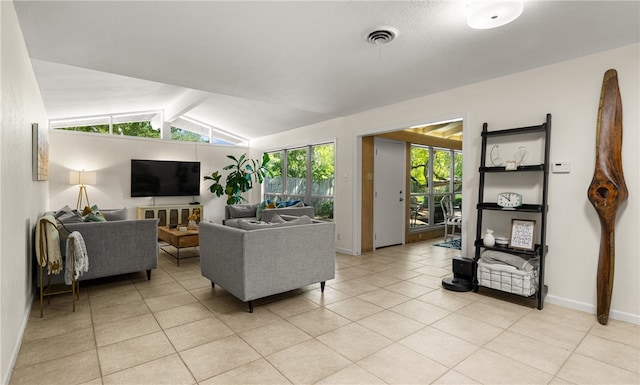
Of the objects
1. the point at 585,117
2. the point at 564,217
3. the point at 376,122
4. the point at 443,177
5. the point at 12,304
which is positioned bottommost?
the point at 12,304

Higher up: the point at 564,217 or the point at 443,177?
the point at 443,177

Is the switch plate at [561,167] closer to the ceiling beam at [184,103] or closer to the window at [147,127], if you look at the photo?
the ceiling beam at [184,103]

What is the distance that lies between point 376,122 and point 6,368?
455 centimetres

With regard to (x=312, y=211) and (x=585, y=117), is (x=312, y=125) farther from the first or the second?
(x=585, y=117)

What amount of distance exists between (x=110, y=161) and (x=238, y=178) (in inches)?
98.9

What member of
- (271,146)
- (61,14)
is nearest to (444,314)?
(61,14)

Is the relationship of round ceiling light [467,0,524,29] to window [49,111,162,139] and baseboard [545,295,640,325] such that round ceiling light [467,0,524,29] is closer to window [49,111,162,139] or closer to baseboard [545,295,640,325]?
baseboard [545,295,640,325]

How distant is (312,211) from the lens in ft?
19.7

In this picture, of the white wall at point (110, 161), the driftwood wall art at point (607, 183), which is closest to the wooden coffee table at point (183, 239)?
the white wall at point (110, 161)

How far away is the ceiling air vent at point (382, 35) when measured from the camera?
2.48m

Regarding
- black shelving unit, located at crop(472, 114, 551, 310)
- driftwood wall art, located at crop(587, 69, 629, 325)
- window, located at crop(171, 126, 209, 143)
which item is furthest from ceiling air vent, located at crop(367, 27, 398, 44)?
window, located at crop(171, 126, 209, 143)

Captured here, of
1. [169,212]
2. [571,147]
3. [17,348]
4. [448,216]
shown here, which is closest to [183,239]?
[17,348]

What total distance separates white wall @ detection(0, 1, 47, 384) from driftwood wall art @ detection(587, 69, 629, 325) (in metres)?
4.17

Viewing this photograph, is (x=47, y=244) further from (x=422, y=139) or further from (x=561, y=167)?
(x=422, y=139)
